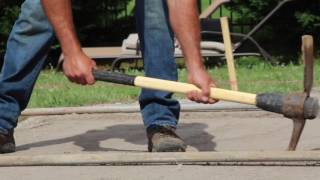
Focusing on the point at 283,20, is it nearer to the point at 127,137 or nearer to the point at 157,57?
the point at 127,137

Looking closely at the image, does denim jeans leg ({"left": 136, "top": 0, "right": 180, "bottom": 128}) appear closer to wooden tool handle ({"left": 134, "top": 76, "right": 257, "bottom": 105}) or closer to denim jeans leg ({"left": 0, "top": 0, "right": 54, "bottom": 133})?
denim jeans leg ({"left": 0, "top": 0, "right": 54, "bottom": 133})

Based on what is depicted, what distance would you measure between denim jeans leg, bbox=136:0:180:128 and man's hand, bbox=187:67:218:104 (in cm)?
58

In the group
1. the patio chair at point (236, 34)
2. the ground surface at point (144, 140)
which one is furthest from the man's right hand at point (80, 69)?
the patio chair at point (236, 34)

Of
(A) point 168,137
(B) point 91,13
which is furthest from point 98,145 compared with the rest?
(B) point 91,13

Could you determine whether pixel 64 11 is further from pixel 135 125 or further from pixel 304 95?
pixel 135 125

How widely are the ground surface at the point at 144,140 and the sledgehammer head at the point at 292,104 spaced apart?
22 centimetres

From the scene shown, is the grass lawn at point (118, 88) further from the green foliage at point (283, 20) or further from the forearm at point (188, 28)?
the forearm at point (188, 28)

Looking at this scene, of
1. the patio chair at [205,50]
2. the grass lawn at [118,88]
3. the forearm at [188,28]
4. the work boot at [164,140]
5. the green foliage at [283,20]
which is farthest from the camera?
the green foliage at [283,20]

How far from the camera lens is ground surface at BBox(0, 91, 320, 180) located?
3.31 meters

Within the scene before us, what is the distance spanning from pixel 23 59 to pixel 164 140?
0.79m

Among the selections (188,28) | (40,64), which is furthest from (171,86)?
(40,64)

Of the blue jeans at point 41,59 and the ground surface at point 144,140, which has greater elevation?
the blue jeans at point 41,59

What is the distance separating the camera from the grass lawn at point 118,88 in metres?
6.36

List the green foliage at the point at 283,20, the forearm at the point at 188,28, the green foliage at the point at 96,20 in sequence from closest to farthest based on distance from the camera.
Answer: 1. the forearm at the point at 188,28
2. the green foliage at the point at 96,20
3. the green foliage at the point at 283,20
